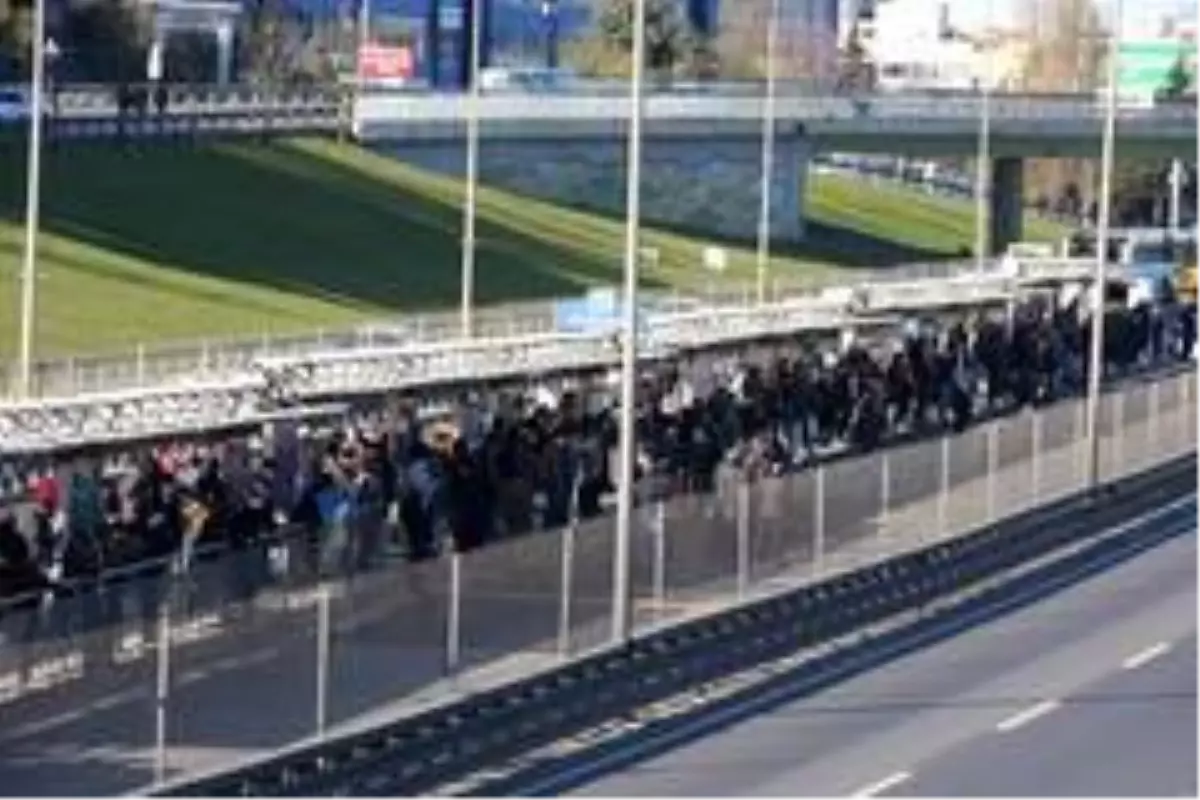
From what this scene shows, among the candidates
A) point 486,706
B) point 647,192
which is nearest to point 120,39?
point 647,192

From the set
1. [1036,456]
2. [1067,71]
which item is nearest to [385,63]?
[1067,71]

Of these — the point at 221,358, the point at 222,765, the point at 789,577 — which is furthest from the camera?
the point at 221,358

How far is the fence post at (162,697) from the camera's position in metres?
20.6

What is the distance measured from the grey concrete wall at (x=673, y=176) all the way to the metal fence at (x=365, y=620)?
72.4m

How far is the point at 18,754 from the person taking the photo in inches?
757

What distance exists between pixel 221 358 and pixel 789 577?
20.8m

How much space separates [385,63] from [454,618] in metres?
116

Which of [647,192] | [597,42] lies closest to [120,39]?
[647,192]

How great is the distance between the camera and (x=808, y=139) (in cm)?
11881

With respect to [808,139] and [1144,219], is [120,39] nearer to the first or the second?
[808,139]

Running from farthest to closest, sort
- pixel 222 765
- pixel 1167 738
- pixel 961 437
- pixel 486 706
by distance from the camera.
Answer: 1. pixel 961 437
2. pixel 1167 738
3. pixel 486 706
4. pixel 222 765

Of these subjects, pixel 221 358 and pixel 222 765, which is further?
pixel 221 358

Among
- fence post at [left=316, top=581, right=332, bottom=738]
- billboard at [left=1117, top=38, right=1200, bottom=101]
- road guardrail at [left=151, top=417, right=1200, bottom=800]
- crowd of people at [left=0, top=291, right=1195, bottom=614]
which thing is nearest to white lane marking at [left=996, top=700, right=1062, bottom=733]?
road guardrail at [left=151, top=417, right=1200, bottom=800]

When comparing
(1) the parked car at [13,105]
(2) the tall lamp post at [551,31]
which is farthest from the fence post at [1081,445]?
(2) the tall lamp post at [551,31]
